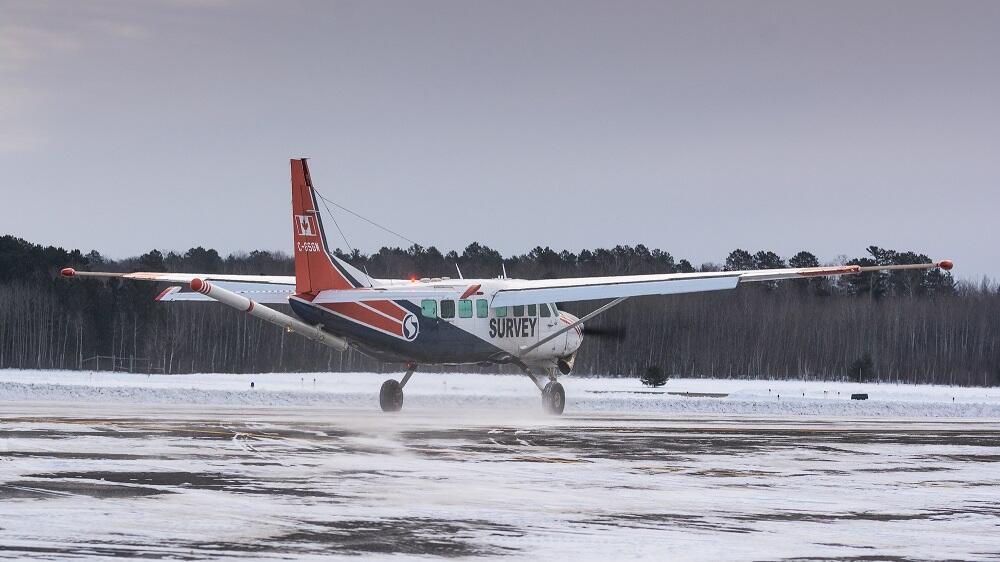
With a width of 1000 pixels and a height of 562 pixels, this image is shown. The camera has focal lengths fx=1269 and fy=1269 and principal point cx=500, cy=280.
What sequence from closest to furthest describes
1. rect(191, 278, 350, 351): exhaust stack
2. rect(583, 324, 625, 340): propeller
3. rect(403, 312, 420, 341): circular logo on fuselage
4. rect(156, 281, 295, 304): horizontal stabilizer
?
1. rect(191, 278, 350, 351): exhaust stack
2. rect(403, 312, 420, 341): circular logo on fuselage
3. rect(156, 281, 295, 304): horizontal stabilizer
4. rect(583, 324, 625, 340): propeller

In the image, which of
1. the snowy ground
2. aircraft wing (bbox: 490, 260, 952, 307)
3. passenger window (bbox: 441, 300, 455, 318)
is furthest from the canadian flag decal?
aircraft wing (bbox: 490, 260, 952, 307)

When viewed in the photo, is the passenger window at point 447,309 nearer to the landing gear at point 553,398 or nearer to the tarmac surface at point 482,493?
the landing gear at point 553,398

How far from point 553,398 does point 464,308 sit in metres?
3.61

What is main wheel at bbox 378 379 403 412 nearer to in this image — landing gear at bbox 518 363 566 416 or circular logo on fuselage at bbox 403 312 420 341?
circular logo on fuselage at bbox 403 312 420 341

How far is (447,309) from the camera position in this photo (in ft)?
107

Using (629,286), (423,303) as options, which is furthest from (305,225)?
(629,286)

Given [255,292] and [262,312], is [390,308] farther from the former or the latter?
[255,292]

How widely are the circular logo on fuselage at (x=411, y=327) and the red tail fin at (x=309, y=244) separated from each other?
5.63 feet

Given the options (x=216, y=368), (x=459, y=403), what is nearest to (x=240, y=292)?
(x=459, y=403)

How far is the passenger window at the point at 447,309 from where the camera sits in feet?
106

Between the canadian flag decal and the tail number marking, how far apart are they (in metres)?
5.63

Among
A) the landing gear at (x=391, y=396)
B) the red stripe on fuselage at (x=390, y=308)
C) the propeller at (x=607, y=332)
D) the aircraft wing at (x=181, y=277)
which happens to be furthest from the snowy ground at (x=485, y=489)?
the propeller at (x=607, y=332)

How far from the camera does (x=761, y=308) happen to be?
412 ft

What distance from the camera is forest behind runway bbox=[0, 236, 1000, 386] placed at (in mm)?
108562
